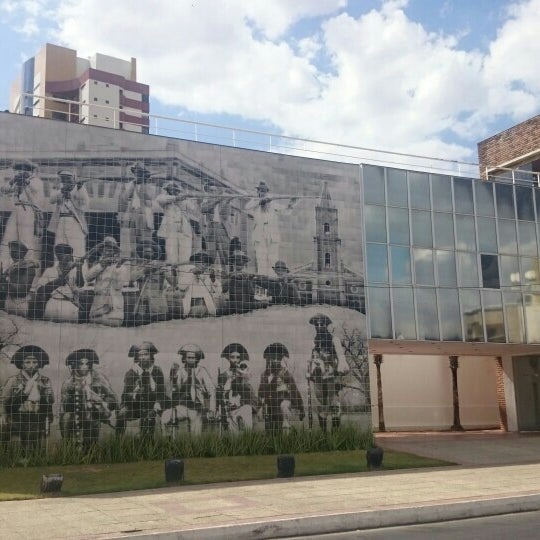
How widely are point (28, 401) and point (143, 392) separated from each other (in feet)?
10.5

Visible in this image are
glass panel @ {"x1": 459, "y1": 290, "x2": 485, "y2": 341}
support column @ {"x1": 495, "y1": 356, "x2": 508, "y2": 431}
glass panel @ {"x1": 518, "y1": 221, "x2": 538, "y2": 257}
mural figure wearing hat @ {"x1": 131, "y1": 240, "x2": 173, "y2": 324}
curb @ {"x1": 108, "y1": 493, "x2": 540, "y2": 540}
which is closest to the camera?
curb @ {"x1": 108, "y1": 493, "x2": 540, "y2": 540}

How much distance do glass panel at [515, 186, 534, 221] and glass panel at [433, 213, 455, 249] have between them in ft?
11.5

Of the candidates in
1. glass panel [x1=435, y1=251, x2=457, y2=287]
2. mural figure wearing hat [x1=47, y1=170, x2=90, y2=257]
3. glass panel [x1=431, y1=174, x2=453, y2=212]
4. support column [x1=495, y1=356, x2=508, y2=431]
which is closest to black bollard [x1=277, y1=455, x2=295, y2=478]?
mural figure wearing hat [x1=47, y1=170, x2=90, y2=257]

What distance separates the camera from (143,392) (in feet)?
66.1

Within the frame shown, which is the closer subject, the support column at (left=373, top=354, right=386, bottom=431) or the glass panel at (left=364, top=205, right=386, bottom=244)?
the glass panel at (left=364, top=205, right=386, bottom=244)

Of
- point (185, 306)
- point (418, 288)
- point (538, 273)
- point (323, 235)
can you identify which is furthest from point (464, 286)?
point (185, 306)

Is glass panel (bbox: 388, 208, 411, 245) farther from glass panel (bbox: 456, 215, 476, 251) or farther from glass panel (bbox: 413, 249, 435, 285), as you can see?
glass panel (bbox: 456, 215, 476, 251)

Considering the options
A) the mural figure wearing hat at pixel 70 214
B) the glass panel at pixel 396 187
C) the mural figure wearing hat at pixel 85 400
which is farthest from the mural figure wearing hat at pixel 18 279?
the glass panel at pixel 396 187

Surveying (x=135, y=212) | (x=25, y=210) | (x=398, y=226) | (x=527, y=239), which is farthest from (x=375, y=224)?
(x=25, y=210)

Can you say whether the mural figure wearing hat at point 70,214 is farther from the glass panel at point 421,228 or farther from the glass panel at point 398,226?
the glass panel at point 421,228

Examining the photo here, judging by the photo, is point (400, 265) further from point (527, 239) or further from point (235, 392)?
point (235, 392)

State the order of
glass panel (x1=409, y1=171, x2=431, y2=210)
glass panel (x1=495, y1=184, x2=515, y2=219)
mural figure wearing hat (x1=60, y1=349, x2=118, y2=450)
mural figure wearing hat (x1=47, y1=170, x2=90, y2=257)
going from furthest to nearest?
glass panel (x1=495, y1=184, x2=515, y2=219), glass panel (x1=409, y1=171, x2=431, y2=210), mural figure wearing hat (x1=47, y1=170, x2=90, y2=257), mural figure wearing hat (x1=60, y1=349, x2=118, y2=450)

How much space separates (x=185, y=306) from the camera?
21234 mm

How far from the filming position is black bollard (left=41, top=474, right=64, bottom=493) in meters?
14.5
